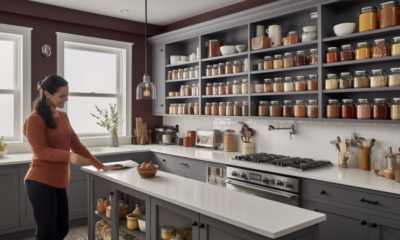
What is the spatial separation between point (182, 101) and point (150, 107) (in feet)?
2.33

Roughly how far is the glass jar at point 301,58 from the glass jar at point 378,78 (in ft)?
2.52

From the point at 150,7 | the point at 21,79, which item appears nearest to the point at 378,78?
the point at 150,7

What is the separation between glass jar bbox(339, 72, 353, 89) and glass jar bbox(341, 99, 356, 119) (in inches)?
6.2

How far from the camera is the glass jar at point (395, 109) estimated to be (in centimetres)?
300

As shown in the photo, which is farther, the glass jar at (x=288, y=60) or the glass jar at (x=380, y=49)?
the glass jar at (x=288, y=60)

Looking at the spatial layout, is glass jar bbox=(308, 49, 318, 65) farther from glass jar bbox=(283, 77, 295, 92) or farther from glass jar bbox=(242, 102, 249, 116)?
glass jar bbox=(242, 102, 249, 116)

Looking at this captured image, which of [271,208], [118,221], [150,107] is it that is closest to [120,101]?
[150,107]

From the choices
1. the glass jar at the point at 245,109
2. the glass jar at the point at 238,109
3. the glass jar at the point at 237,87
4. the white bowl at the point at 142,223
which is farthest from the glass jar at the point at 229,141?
the white bowl at the point at 142,223

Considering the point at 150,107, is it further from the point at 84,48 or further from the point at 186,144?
the point at 84,48

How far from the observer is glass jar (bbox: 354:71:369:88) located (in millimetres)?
3240

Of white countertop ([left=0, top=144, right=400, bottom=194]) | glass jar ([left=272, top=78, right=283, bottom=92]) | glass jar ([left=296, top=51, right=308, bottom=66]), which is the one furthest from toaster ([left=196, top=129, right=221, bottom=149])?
glass jar ([left=296, top=51, right=308, bottom=66])

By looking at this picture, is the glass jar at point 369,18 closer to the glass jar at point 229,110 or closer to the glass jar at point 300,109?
the glass jar at point 300,109

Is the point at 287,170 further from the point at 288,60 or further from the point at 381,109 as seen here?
the point at 288,60

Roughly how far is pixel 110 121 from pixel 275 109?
3005 millimetres
